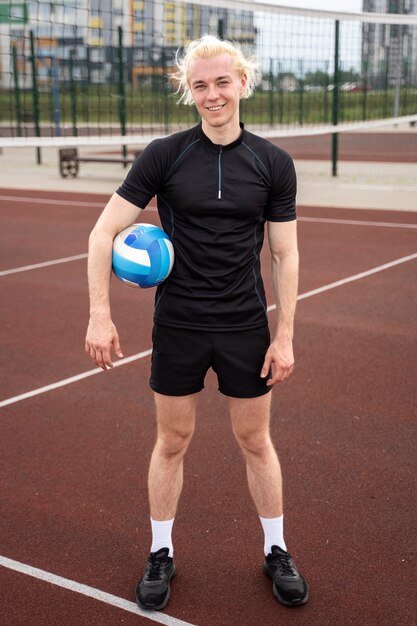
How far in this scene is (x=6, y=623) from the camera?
125 inches

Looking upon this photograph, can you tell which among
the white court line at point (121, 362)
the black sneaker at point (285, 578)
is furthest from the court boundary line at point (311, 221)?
the black sneaker at point (285, 578)

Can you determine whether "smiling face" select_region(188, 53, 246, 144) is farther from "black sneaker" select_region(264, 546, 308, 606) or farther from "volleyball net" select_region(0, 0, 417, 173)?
"volleyball net" select_region(0, 0, 417, 173)

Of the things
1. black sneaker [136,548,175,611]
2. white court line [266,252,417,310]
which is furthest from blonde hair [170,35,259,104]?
white court line [266,252,417,310]

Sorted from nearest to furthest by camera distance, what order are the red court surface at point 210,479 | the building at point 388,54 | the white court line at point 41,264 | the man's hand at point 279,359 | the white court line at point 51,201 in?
1. the man's hand at point 279,359
2. the red court surface at point 210,479
3. the white court line at point 41,264
4. the white court line at point 51,201
5. the building at point 388,54

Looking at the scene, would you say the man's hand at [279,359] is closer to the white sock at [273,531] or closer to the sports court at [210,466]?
the white sock at [273,531]

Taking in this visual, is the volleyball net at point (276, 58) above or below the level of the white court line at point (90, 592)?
above

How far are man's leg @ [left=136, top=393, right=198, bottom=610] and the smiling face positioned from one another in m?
1.04

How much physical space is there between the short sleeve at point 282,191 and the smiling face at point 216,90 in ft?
0.78

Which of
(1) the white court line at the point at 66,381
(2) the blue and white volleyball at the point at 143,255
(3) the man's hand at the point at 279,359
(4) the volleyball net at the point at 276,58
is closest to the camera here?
(2) the blue and white volleyball at the point at 143,255

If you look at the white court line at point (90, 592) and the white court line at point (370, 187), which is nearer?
the white court line at point (90, 592)

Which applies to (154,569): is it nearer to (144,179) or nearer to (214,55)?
(144,179)

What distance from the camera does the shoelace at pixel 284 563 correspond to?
11.0ft

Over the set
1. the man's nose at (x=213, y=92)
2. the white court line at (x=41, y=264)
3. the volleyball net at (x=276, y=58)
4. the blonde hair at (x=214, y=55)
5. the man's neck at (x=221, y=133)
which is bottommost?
the white court line at (x=41, y=264)

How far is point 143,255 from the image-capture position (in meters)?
3.11
